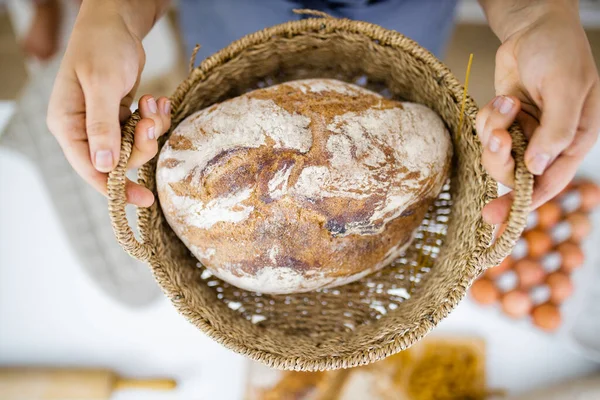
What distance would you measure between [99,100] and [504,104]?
639 mm

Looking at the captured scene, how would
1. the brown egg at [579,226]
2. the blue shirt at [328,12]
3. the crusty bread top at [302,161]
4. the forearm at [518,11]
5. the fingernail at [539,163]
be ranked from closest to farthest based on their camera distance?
the fingernail at [539,163] → the forearm at [518,11] → the crusty bread top at [302,161] → the blue shirt at [328,12] → the brown egg at [579,226]

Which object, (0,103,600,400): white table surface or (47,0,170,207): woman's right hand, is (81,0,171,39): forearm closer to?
(47,0,170,207): woman's right hand

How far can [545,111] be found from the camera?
67cm

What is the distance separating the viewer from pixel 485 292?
1255 mm

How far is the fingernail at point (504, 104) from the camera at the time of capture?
2.28 feet

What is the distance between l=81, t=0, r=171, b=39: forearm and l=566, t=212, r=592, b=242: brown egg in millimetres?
1279

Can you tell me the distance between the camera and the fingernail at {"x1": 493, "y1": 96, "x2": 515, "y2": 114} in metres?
0.70

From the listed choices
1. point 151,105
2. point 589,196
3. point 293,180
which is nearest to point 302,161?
point 293,180

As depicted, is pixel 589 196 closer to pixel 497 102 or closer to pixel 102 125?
pixel 497 102

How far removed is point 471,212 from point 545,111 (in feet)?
0.89

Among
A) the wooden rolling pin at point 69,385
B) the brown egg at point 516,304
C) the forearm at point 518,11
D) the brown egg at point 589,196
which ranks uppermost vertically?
the forearm at point 518,11

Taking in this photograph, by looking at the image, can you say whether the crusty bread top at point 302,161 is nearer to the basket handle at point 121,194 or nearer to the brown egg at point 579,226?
the basket handle at point 121,194

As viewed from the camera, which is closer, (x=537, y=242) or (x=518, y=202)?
(x=518, y=202)

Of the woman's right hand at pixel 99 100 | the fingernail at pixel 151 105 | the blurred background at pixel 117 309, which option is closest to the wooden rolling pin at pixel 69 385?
the blurred background at pixel 117 309
